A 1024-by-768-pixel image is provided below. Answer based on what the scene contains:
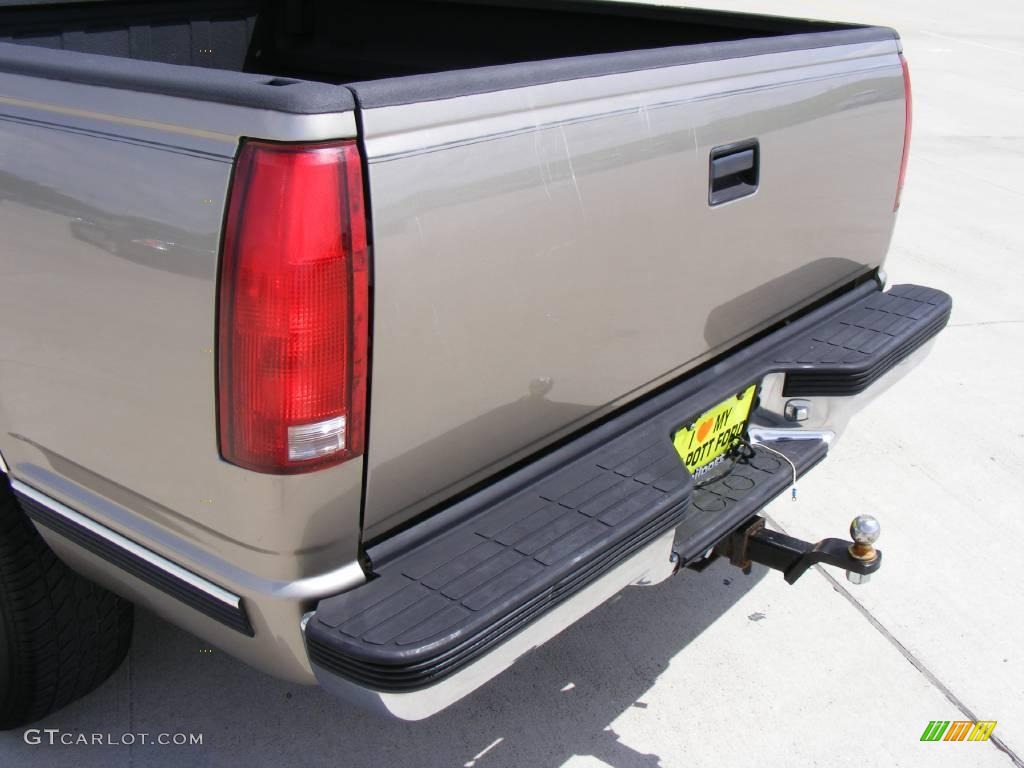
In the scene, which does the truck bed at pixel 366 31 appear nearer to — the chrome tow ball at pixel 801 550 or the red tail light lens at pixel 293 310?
the chrome tow ball at pixel 801 550

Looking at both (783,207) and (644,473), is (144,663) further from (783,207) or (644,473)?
(783,207)

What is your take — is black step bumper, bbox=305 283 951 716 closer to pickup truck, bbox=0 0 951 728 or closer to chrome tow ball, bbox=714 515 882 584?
pickup truck, bbox=0 0 951 728

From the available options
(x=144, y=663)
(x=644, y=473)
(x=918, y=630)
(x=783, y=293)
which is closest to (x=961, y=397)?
(x=918, y=630)

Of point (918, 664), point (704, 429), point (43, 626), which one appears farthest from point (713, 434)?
point (43, 626)

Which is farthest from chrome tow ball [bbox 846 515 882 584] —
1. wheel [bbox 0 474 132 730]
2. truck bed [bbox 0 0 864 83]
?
wheel [bbox 0 474 132 730]

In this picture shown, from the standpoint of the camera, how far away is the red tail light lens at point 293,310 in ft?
4.99

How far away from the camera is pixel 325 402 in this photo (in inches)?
64.8

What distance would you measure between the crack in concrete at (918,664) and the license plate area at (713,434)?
836 mm

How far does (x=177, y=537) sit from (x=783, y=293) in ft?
5.54

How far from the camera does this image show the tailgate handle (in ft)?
7.27

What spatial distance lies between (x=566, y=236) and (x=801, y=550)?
3.63 ft

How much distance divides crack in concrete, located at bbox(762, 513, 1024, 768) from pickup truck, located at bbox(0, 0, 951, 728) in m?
0.63

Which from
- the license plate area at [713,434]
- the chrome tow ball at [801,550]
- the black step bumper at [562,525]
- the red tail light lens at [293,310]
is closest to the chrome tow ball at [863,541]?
the chrome tow ball at [801,550]

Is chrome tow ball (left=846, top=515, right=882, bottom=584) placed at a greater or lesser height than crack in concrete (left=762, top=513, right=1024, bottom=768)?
greater
